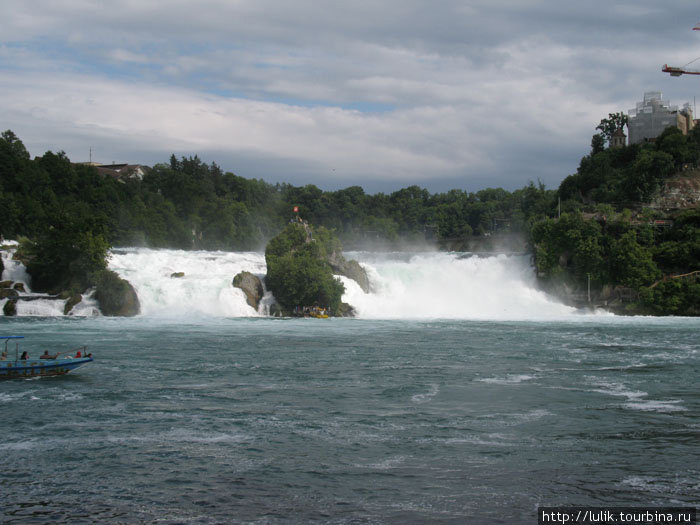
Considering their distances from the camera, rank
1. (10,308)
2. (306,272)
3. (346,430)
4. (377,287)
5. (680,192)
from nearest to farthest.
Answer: (346,430) → (10,308) → (306,272) → (377,287) → (680,192)

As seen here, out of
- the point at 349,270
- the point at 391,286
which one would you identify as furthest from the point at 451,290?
the point at 349,270

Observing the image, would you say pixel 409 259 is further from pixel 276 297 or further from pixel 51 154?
pixel 51 154

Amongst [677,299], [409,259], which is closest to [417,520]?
[677,299]

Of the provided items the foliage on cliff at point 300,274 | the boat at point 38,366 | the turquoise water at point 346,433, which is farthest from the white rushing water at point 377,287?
the boat at point 38,366

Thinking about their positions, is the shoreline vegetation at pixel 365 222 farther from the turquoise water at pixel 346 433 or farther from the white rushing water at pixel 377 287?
the turquoise water at pixel 346 433

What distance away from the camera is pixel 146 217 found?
7788cm

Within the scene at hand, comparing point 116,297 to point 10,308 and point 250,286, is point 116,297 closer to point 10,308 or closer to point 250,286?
Answer: point 10,308

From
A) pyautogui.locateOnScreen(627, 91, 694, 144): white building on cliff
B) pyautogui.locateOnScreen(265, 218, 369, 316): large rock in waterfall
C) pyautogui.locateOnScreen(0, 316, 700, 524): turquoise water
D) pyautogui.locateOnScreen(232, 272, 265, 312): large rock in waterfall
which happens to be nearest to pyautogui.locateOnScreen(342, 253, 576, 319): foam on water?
pyautogui.locateOnScreen(265, 218, 369, 316): large rock in waterfall

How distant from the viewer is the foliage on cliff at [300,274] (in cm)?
4278

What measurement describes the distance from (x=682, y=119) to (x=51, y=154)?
2742 inches

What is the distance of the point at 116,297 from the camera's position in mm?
40656

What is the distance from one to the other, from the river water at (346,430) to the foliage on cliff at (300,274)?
11700mm

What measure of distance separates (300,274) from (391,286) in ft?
29.2

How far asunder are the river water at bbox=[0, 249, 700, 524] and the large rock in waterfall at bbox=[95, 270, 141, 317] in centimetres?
944
